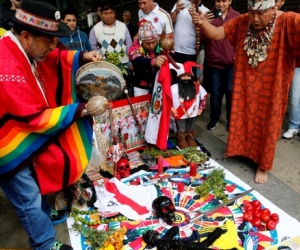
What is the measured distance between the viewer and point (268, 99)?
2.99m

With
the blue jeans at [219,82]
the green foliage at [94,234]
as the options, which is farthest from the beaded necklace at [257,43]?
the green foliage at [94,234]

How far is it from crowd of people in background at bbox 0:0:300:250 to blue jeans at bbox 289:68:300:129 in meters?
0.01

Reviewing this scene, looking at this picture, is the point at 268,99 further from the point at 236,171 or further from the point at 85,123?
the point at 85,123

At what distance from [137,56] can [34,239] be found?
2227 millimetres

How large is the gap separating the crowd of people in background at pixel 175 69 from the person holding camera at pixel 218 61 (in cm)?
1

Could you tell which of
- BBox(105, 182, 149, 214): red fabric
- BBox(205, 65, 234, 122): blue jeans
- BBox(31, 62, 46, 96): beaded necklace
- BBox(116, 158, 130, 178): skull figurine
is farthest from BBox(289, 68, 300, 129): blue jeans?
BBox(31, 62, 46, 96): beaded necklace

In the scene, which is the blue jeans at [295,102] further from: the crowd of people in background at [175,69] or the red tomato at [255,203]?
the red tomato at [255,203]

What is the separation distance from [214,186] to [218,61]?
69.1 inches

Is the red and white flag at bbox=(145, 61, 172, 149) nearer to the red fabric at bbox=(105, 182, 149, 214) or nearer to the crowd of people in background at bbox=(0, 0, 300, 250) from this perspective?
the crowd of people in background at bbox=(0, 0, 300, 250)

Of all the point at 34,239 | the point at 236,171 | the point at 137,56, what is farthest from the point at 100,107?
the point at 236,171

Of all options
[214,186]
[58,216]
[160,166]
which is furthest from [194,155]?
[58,216]

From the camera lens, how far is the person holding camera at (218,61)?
12.4ft

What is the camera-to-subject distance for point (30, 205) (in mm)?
2174

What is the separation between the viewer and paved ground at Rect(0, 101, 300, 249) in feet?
8.75
